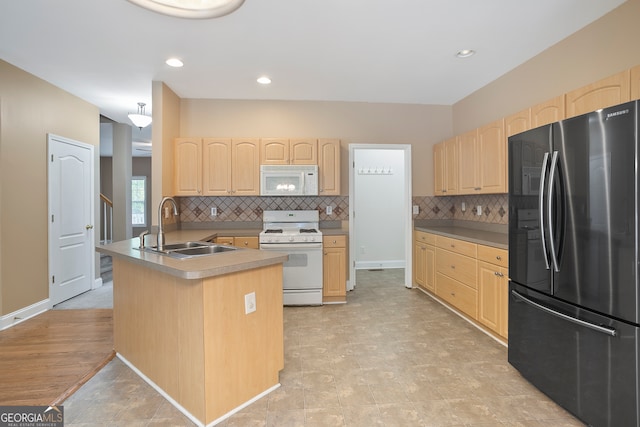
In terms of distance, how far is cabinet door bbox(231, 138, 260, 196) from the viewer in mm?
4031

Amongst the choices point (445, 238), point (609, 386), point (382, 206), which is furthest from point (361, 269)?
point (609, 386)

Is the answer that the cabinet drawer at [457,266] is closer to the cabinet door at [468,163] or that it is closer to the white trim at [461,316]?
the white trim at [461,316]

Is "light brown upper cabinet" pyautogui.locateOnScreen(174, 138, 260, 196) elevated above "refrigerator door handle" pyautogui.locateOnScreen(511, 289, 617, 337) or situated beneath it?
elevated above

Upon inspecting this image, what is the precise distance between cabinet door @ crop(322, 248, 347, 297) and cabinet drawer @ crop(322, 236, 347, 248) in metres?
0.05

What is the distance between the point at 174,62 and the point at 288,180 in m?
1.76

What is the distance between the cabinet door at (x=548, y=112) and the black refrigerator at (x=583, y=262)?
1.99 ft

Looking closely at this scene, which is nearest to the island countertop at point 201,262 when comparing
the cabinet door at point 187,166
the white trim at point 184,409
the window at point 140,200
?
the white trim at point 184,409

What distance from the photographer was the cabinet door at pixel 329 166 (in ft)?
13.5

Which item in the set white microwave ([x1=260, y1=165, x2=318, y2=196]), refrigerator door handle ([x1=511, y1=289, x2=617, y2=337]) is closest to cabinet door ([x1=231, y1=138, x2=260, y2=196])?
white microwave ([x1=260, y1=165, x2=318, y2=196])

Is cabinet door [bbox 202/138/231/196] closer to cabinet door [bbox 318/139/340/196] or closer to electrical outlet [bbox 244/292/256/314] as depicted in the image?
cabinet door [bbox 318/139/340/196]

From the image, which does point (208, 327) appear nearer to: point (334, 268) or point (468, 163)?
point (334, 268)

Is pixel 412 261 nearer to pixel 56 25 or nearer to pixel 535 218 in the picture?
pixel 535 218

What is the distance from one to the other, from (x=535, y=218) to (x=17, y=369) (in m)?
3.85

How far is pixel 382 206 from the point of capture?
5.95 m
